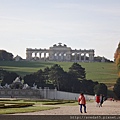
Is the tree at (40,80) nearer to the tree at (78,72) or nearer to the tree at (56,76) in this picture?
the tree at (56,76)

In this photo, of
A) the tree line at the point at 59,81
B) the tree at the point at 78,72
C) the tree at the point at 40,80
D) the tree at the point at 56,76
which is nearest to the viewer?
the tree line at the point at 59,81

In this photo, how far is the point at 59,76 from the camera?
91.4 metres

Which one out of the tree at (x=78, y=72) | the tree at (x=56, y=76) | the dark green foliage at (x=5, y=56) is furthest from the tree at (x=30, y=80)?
the dark green foliage at (x=5, y=56)

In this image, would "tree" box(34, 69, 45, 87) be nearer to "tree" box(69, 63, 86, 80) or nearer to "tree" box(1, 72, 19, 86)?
"tree" box(1, 72, 19, 86)

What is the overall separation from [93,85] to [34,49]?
286 feet

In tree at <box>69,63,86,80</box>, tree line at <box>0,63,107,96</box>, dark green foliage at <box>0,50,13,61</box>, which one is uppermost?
dark green foliage at <box>0,50,13,61</box>

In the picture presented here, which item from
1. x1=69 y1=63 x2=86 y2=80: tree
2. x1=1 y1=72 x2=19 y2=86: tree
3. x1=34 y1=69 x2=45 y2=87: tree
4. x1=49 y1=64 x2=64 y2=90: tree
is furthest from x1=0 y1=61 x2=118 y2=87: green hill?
x1=1 y1=72 x2=19 y2=86: tree

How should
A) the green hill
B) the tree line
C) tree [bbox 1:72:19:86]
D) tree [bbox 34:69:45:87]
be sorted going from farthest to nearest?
the green hill → tree [bbox 34:69:45:87] → the tree line → tree [bbox 1:72:19:86]

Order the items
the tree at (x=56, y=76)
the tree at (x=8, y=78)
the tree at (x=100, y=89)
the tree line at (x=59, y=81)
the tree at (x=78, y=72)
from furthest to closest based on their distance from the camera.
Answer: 1. the tree at (x=78, y=72)
2. the tree at (x=56, y=76)
3. the tree line at (x=59, y=81)
4. the tree at (x=8, y=78)
5. the tree at (x=100, y=89)

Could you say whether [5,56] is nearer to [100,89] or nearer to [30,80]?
[30,80]

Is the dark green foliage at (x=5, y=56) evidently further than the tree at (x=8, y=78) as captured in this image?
Yes

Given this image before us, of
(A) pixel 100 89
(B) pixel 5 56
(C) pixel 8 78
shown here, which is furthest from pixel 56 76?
(B) pixel 5 56

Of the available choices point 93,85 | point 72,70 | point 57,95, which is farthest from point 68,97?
point 72,70

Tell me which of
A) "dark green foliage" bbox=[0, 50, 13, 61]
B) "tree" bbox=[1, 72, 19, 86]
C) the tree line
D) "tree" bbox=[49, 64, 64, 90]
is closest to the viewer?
"tree" bbox=[1, 72, 19, 86]
